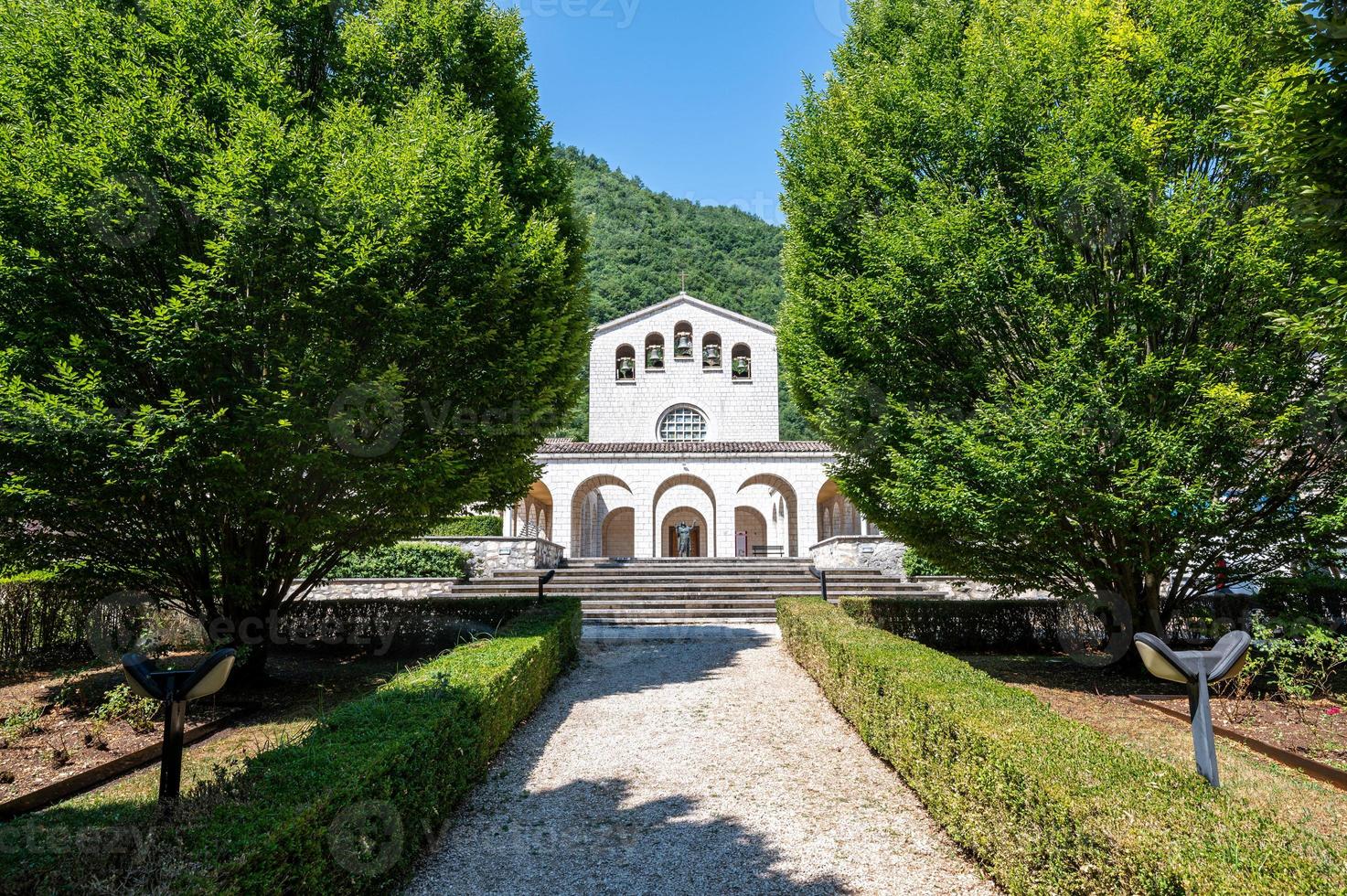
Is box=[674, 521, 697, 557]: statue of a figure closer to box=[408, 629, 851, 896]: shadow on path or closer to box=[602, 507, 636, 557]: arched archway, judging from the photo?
box=[602, 507, 636, 557]: arched archway

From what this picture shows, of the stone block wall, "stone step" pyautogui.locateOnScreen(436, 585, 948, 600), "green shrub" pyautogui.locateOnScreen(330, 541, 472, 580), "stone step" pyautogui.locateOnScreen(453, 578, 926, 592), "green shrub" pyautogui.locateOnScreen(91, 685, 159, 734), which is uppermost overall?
the stone block wall

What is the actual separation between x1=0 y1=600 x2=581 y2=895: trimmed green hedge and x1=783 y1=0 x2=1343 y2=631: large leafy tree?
17.7 feet

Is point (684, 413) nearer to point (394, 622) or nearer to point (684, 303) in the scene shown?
point (684, 303)

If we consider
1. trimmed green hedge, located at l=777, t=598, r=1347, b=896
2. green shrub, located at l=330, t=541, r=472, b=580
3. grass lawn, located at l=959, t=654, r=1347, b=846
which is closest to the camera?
trimmed green hedge, located at l=777, t=598, r=1347, b=896

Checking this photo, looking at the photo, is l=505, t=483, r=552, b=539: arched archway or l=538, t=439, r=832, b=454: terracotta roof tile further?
l=505, t=483, r=552, b=539: arched archway

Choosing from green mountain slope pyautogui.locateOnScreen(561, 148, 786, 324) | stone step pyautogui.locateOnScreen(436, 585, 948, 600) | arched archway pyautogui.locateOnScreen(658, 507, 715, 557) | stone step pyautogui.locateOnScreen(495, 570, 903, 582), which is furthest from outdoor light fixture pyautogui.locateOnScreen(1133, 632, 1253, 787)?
green mountain slope pyautogui.locateOnScreen(561, 148, 786, 324)

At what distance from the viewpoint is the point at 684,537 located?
35.4 m

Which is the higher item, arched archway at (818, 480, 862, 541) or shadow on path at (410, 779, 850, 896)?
arched archway at (818, 480, 862, 541)

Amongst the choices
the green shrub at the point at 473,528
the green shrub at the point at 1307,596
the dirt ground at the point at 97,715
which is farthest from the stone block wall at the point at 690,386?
the dirt ground at the point at 97,715

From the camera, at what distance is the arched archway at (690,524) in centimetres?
3522

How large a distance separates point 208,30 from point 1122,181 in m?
9.73

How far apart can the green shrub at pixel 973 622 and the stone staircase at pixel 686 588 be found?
2751 mm

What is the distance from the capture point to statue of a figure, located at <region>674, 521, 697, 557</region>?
3522cm

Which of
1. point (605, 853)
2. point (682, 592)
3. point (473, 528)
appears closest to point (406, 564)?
point (473, 528)
